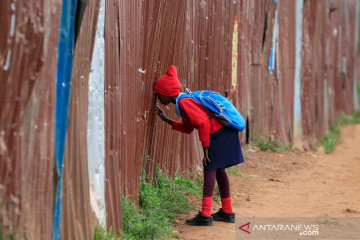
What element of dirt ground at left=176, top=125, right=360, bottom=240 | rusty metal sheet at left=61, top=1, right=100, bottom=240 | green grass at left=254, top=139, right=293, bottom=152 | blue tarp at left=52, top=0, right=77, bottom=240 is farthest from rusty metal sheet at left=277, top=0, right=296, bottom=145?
blue tarp at left=52, top=0, right=77, bottom=240

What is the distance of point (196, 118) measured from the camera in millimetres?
4930

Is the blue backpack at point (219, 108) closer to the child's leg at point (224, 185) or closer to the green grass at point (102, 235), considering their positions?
the child's leg at point (224, 185)

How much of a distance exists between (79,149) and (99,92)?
58 centimetres

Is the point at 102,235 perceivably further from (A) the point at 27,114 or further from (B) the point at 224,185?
(B) the point at 224,185

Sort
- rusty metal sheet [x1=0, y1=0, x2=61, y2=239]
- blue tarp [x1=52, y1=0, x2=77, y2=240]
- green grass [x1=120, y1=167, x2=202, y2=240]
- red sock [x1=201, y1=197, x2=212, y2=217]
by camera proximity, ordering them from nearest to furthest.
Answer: rusty metal sheet [x1=0, y1=0, x2=61, y2=239]
blue tarp [x1=52, y1=0, x2=77, y2=240]
green grass [x1=120, y1=167, x2=202, y2=240]
red sock [x1=201, y1=197, x2=212, y2=217]

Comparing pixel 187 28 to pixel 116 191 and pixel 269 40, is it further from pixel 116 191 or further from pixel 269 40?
pixel 269 40

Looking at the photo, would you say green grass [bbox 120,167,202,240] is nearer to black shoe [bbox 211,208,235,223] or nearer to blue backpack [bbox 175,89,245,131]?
black shoe [bbox 211,208,235,223]

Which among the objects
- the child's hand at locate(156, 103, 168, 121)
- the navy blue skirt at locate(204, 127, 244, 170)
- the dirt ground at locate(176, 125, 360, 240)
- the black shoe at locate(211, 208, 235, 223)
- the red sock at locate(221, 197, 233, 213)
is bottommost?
the dirt ground at locate(176, 125, 360, 240)

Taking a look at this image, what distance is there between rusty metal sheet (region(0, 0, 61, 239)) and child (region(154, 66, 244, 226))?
186 cm

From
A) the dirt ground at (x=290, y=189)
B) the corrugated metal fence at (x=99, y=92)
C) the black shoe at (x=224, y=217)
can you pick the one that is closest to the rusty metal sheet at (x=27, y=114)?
the corrugated metal fence at (x=99, y=92)

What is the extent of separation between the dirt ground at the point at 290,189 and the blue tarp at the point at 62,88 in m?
1.60

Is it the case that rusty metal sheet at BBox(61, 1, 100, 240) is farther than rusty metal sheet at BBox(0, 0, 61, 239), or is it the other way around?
rusty metal sheet at BBox(61, 1, 100, 240)

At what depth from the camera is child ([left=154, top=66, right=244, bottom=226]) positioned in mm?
4961

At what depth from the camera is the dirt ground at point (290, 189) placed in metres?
5.74
